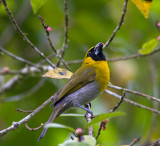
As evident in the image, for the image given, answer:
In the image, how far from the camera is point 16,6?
553 centimetres

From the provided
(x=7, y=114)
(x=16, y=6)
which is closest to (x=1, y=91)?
(x=7, y=114)

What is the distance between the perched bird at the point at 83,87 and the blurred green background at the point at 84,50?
1.16 m

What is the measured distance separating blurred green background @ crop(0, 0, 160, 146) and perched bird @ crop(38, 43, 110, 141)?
1159 millimetres

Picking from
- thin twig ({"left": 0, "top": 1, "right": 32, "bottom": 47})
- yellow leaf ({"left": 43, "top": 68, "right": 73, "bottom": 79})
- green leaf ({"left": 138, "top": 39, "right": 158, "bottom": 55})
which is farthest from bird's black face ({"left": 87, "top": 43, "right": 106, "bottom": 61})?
thin twig ({"left": 0, "top": 1, "right": 32, "bottom": 47})

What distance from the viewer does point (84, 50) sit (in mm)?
5496

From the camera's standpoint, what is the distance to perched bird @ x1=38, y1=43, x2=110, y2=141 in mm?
3648

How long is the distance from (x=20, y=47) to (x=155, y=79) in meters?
2.20

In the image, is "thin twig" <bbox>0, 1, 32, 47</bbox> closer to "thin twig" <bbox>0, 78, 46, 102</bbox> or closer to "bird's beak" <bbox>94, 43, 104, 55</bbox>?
"thin twig" <bbox>0, 78, 46, 102</bbox>

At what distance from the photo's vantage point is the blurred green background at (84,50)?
496 cm

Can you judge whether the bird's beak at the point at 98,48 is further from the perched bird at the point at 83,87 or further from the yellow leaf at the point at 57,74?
the yellow leaf at the point at 57,74

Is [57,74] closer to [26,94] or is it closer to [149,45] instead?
[149,45]

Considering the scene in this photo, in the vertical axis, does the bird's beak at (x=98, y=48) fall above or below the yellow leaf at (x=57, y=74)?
above

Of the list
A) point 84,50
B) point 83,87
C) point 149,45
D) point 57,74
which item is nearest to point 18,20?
point 84,50

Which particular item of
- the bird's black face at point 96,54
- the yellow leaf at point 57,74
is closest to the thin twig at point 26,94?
the bird's black face at point 96,54
